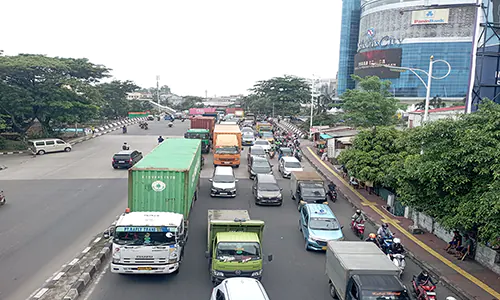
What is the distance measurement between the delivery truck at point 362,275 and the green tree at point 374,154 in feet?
32.6

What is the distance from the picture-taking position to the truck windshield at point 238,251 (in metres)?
10.4

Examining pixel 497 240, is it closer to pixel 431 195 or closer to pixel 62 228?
pixel 431 195

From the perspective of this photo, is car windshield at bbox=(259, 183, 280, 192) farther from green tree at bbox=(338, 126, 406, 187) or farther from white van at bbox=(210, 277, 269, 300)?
white van at bbox=(210, 277, 269, 300)

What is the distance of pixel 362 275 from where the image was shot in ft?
29.6

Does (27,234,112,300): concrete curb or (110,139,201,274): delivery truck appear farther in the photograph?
(110,139,201,274): delivery truck

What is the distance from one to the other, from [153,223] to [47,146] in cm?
2744

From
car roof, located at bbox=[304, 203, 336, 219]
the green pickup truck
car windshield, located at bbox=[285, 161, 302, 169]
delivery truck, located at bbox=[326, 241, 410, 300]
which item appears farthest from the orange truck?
delivery truck, located at bbox=[326, 241, 410, 300]

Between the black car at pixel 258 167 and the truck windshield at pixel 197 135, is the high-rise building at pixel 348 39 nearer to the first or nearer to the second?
the truck windshield at pixel 197 135

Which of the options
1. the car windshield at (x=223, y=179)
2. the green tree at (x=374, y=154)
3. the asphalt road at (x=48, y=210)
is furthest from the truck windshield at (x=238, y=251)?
the green tree at (x=374, y=154)

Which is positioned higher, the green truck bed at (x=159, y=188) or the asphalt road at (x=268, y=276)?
the green truck bed at (x=159, y=188)

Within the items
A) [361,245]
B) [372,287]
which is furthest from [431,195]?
[372,287]

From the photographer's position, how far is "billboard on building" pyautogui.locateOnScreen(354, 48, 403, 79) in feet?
277

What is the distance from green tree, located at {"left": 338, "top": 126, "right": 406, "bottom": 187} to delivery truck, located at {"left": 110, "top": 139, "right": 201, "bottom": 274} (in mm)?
10656

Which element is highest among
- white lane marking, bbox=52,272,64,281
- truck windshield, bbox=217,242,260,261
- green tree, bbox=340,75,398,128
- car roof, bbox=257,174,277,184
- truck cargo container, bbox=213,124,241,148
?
green tree, bbox=340,75,398,128
